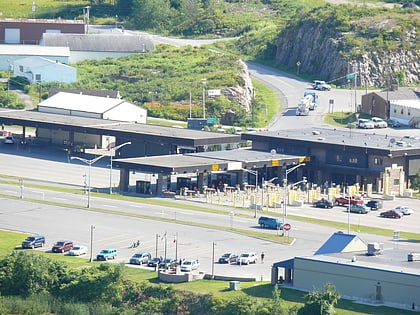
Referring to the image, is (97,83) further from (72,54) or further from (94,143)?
(94,143)

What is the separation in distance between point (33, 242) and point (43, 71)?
67.1 metres

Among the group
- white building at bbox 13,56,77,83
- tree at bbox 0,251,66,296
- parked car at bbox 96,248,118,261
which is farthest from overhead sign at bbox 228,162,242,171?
white building at bbox 13,56,77,83

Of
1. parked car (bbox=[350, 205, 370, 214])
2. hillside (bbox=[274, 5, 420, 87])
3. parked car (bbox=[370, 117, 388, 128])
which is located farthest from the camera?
hillside (bbox=[274, 5, 420, 87])

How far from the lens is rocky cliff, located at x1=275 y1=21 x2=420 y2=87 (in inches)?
5989

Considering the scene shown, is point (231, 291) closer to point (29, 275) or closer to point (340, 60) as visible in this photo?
point (29, 275)

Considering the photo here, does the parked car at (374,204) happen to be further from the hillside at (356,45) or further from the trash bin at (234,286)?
the hillside at (356,45)

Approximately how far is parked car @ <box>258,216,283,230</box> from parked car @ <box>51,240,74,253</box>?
13.0 meters

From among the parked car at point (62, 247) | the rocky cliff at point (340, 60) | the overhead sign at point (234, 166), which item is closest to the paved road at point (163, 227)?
the parked car at point (62, 247)

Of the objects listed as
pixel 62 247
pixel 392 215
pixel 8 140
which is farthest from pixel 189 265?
pixel 8 140

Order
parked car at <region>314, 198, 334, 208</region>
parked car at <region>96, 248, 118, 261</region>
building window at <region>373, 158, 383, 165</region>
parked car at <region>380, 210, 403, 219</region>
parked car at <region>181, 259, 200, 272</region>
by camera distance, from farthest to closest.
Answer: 1. building window at <region>373, 158, 383, 165</region>
2. parked car at <region>314, 198, 334, 208</region>
3. parked car at <region>380, 210, 403, 219</region>
4. parked car at <region>96, 248, 118, 261</region>
5. parked car at <region>181, 259, 200, 272</region>

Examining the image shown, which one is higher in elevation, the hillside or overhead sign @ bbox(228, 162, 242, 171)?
the hillside

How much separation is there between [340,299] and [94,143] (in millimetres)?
55595

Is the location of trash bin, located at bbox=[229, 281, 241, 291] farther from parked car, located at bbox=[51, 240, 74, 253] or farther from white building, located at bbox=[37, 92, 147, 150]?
white building, located at bbox=[37, 92, 147, 150]

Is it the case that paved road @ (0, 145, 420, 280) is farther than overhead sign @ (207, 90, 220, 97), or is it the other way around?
overhead sign @ (207, 90, 220, 97)
